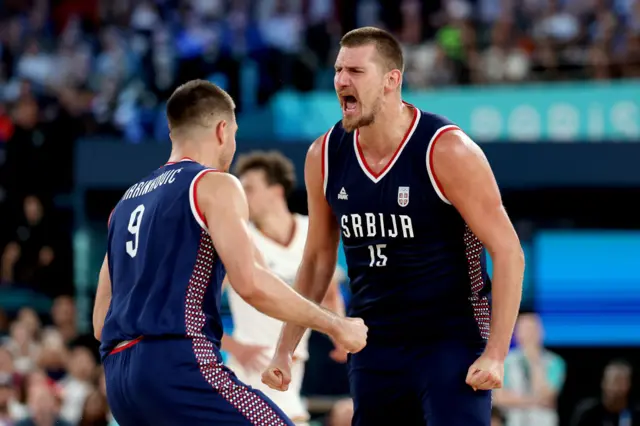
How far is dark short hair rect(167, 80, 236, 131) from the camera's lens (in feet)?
16.5

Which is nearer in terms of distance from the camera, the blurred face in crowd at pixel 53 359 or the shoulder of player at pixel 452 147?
the shoulder of player at pixel 452 147

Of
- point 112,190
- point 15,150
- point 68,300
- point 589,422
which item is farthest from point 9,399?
point 589,422

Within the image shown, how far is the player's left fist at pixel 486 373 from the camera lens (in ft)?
16.1

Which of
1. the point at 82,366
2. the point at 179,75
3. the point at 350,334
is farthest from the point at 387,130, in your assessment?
the point at 179,75

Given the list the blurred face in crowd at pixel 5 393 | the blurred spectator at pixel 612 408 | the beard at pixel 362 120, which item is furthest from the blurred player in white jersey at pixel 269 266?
the blurred face in crowd at pixel 5 393

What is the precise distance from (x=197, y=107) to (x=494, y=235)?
1.46m

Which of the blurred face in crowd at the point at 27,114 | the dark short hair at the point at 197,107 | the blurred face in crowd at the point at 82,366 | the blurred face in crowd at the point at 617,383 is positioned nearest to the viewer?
the dark short hair at the point at 197,107

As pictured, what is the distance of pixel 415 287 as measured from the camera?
5.17 metres

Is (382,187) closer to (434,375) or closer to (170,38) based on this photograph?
(434,375)

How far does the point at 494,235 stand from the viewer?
4.92m

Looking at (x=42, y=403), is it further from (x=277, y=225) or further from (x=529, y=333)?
(x=529, y=333)

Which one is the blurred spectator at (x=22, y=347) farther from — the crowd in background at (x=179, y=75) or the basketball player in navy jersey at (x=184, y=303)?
the basketball player in navy jersey at (x=184, y=303)

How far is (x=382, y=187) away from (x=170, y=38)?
44.8 feet

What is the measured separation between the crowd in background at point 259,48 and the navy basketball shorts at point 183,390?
402 inches
